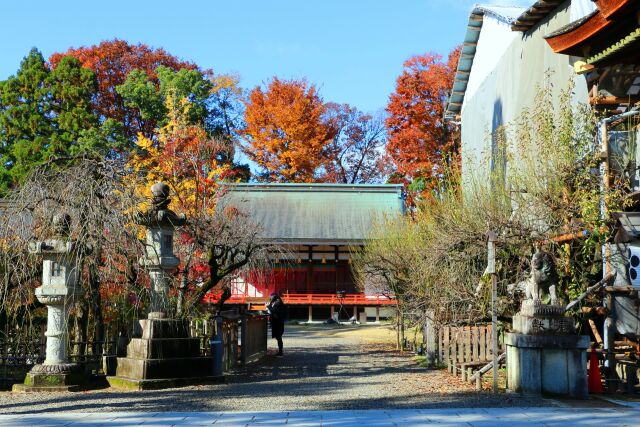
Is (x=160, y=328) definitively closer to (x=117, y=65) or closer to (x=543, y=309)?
(x=543, y=309)

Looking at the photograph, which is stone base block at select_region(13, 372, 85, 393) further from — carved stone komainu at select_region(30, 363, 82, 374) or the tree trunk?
the tree trunk

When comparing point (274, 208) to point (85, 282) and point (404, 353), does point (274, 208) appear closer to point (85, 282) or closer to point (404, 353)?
point (404, 353)

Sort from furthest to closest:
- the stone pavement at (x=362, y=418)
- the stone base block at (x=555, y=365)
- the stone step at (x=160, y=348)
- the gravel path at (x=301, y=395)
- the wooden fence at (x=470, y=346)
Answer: the wooden fence at (x=470, y=346)
the stone step at (x=160, y=348)
the stone base block at (x=555, y=365)
the gravel path at (x=301, y=395)
the stone pavement at (x=362, y=418)

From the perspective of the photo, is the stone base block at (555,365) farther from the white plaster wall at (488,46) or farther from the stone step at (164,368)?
the white plaster wall at (488,46)

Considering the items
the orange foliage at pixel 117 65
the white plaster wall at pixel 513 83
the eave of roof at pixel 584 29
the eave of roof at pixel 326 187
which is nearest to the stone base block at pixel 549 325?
the white plaster wall at pixel 513 83

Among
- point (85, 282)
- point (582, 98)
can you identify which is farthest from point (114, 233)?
point (582, 98)

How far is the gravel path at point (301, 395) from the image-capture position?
1008 cm

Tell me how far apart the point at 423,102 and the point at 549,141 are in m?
26.4

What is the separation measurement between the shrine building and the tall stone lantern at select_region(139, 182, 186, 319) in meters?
18.9

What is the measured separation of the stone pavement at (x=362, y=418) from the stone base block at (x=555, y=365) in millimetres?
935

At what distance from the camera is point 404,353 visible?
19688 mm

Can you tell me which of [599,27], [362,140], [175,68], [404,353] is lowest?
[404,353]

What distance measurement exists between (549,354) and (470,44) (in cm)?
1883

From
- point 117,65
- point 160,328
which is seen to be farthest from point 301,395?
point 117,65
